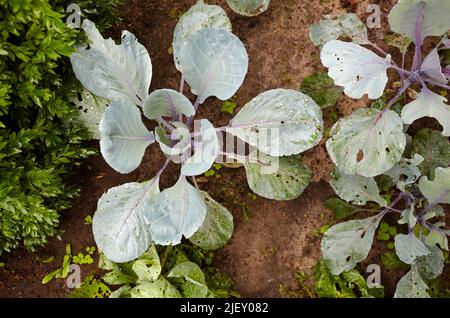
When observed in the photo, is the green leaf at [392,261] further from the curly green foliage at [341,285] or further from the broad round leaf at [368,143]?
the broad round leaf at [368,143]

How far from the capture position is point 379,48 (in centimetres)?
242

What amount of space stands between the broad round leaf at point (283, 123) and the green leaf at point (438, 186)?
522 millimetres

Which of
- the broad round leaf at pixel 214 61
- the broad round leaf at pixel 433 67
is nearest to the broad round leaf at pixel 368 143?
the broad round leaf at pixel 433 67

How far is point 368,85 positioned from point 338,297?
1027 mm

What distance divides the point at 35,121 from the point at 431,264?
6.22ft

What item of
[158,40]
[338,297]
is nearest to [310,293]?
[338,297]

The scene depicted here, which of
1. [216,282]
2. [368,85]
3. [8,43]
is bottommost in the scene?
[216,282]

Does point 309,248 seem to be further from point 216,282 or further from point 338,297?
point 216,282

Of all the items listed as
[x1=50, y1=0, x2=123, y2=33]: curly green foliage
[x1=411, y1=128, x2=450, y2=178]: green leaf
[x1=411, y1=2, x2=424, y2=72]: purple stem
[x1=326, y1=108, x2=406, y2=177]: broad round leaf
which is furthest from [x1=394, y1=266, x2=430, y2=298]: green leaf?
[x1=50, y1=0, x2=123, y2=33]: curly green foliage

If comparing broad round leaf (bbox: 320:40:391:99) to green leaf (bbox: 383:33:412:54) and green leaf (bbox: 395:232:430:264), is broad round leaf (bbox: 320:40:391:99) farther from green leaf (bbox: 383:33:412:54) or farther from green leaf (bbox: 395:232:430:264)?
green leaf (bbox: 395:232:430:264)

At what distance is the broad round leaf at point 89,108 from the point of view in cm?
222

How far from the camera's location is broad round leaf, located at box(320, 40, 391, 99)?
2.11 meters

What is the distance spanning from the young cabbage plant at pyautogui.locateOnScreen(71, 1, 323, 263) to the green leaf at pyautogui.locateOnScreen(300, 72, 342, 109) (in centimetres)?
33

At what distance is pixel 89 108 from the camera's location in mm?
2223
